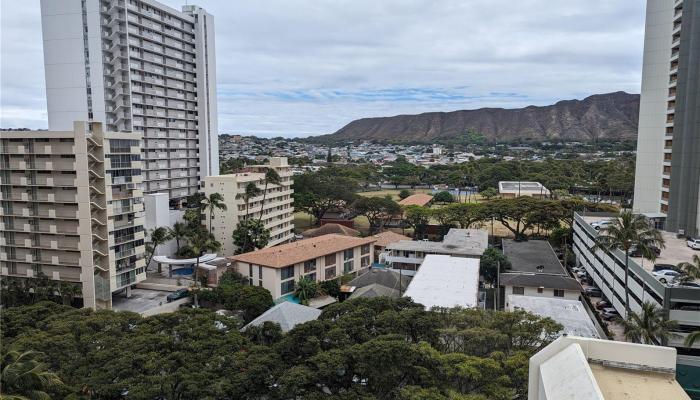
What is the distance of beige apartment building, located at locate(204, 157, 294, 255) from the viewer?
5000 cm

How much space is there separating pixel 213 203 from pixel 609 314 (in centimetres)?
3434

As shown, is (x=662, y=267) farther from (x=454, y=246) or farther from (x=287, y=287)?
(x=287, y=287)

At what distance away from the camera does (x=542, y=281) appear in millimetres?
36094

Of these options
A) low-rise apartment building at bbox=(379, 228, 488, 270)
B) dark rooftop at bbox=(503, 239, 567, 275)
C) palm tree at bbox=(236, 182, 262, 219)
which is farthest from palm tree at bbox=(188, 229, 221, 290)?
dark rooftop at bbox=(503, 239, 567, 275)

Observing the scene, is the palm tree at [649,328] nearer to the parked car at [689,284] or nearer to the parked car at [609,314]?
the parked car at [689,284]

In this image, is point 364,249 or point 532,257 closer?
point 532,257

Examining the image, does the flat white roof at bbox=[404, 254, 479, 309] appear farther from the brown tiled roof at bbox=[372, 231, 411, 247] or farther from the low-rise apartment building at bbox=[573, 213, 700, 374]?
the brown tiled roof at bbox=[372, 231, 411, 247]

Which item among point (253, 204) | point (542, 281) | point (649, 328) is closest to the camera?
point (649, 328)

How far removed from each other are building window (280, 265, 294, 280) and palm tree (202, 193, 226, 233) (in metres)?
12.3

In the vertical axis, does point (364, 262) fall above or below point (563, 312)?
below

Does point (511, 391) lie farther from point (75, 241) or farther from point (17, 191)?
point (17, 191)

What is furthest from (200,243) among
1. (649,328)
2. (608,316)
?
(649,328)

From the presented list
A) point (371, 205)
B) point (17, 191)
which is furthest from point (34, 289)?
point (371, 205)

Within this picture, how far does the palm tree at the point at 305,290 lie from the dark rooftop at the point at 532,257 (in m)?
16.8
